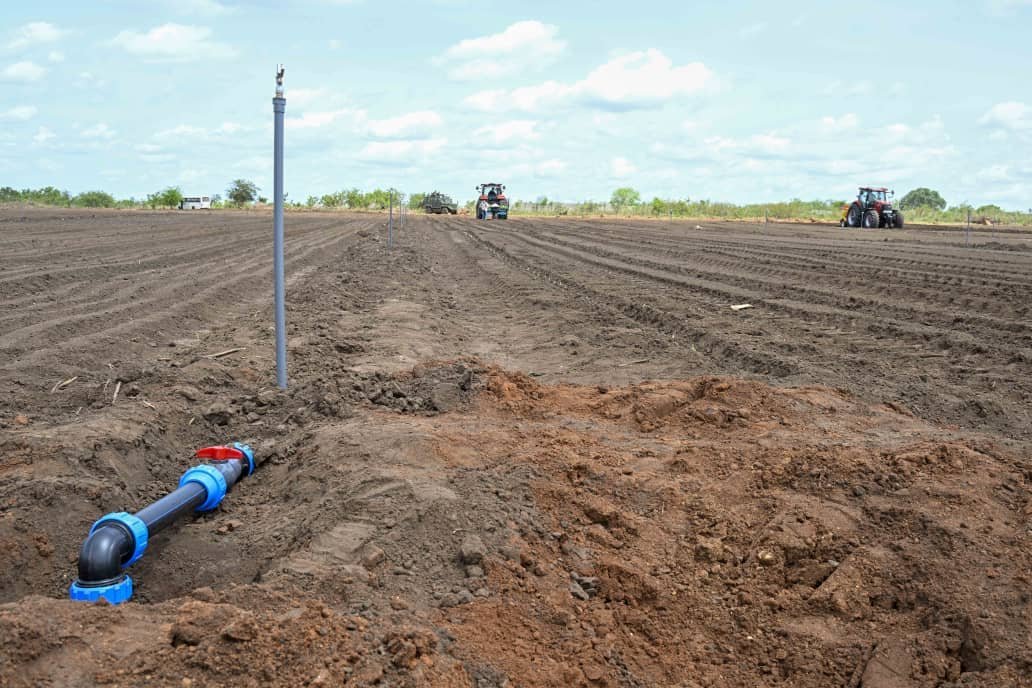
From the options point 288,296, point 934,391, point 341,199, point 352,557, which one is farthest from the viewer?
point 341,199

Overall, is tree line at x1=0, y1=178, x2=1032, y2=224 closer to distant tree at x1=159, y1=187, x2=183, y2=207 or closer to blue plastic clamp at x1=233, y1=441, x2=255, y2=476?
distant tree at x1=159, y1=187, x2=183, y2=207

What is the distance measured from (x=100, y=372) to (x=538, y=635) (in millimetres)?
5552

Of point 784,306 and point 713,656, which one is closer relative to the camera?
point 713,656

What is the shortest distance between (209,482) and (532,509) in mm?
1951

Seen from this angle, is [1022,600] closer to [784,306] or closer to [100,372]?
[100,372]

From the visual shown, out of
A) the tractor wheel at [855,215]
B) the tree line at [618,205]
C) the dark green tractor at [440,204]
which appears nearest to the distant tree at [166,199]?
the tree line at [618,205]

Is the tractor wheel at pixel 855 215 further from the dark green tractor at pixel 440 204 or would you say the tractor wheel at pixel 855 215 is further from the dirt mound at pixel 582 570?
the dirt mound at pixel 582 570

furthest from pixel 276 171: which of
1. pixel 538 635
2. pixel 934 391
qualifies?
pixel 934 391

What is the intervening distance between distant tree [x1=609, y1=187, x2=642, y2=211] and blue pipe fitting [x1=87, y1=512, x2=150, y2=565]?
79563 mm

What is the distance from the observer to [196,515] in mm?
5035

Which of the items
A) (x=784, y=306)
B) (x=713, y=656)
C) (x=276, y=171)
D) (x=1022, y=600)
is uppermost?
(x=276, y=171)

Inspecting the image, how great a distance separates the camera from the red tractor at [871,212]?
42.3 meters

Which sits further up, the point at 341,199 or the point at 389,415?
the point at 341,199

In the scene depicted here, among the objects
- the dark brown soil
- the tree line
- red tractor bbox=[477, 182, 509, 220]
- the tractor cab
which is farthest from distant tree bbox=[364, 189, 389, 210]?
the dark brown soil
